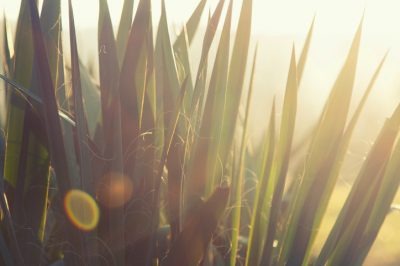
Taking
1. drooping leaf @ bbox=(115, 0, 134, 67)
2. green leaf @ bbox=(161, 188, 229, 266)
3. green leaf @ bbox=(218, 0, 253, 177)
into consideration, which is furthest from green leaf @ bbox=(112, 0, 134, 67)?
green leaf @ bbox=(161, 188, 229, 266)

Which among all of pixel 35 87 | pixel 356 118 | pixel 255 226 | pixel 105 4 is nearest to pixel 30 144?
pixel 35 87

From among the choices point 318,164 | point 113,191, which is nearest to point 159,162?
point 113,191

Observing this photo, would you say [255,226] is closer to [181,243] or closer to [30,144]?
[181,243]

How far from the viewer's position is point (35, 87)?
663 millimetres

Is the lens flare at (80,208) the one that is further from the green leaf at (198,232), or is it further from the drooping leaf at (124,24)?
the drooping leaf at (124,24)

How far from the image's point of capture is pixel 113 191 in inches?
23.4

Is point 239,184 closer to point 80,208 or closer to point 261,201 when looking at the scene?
point 261,201

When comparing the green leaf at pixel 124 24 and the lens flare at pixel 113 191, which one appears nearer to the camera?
the lens flare at pixel 113 191

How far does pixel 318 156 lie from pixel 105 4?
34 centimetres

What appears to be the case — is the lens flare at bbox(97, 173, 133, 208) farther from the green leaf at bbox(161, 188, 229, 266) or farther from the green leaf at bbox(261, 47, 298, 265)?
the green leaf at bbox(261, 47, 298, 265)

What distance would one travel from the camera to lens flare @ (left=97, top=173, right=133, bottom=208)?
1.93 ft

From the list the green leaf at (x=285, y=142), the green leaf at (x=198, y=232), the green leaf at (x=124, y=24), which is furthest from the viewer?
the green leaf at (x=124, y=24)

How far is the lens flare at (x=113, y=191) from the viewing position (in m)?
0.59

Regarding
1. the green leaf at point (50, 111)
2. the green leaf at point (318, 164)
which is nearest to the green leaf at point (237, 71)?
the green leaf at point (318, 164)
